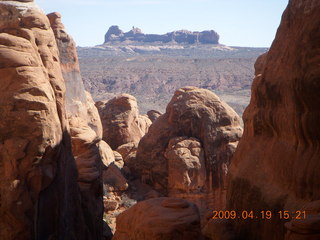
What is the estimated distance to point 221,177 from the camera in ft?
56.5

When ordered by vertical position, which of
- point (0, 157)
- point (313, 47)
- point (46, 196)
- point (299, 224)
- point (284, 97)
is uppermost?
point (313, 47)

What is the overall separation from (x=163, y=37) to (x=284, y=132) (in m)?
122

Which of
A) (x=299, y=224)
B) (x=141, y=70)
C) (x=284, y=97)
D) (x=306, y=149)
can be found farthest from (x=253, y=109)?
(x=141, y=70)

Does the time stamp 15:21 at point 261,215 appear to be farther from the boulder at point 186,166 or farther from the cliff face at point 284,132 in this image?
the boulder at point 186,166

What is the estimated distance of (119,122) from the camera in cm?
2344

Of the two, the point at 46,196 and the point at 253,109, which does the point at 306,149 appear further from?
the point at 46,196

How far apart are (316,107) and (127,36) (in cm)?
12933

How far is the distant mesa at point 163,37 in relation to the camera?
390 feet

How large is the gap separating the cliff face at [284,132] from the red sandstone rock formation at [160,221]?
0.80 meters


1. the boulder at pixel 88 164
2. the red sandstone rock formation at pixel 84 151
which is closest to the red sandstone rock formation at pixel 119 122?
the red sandstone rock formation at pixel 84 151

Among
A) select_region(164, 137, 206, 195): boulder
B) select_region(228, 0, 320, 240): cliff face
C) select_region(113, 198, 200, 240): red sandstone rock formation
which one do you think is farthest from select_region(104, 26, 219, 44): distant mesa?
select_region(228, 0, 320, 240): cliff face

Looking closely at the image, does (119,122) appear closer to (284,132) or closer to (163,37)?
(284,132)

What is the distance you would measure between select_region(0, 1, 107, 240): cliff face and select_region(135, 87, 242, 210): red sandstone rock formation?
7265mm

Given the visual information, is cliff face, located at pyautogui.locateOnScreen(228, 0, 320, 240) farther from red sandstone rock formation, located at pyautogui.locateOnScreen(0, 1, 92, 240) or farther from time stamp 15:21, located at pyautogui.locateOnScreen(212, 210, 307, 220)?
red sandstone rock formation, located at pyautogui.locateOnScreen(0, 1, 92, 240)
